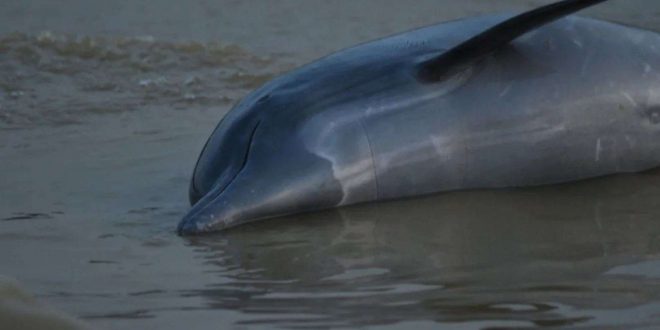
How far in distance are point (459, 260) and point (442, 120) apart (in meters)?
0.97

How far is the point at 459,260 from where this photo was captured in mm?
4742

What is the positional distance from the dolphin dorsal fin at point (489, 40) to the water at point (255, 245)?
47 cm

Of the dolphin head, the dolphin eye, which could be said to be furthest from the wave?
the dolphin head

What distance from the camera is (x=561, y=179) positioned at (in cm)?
584

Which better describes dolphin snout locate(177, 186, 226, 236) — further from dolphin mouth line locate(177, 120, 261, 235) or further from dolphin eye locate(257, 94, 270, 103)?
dolphin eye locate(257, 94, 270, 103)

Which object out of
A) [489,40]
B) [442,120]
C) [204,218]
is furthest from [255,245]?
[489,40]

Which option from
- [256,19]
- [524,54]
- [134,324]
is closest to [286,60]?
[256,19]

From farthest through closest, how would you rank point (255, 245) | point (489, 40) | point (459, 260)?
point (489, 40)
point (255, 245)
point (459, 260)

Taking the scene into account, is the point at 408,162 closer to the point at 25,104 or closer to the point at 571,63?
the point at 571,63

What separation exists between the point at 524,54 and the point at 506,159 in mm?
435

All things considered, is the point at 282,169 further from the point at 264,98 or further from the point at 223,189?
the point at 264,98

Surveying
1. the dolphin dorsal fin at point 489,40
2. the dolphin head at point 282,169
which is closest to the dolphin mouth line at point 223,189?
the dolphin head at point 282,169

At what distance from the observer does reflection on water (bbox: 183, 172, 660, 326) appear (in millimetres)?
4027

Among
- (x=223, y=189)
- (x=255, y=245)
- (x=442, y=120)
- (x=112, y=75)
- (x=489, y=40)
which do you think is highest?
(x=489, y=40)
